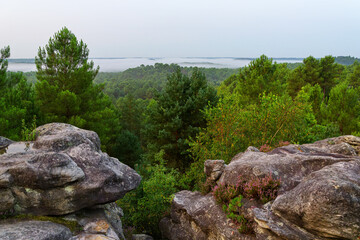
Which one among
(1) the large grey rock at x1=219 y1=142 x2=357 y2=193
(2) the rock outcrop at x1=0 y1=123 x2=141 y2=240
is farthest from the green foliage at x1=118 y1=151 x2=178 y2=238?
(1) the large grey rock at x1=219 y1=142 x2=357 y2=193

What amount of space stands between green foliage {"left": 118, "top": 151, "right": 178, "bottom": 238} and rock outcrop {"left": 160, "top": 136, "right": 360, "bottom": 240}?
73 centimetres

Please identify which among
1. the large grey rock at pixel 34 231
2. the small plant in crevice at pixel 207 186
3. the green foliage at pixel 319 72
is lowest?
the small plant in crevice at pixel 207 186

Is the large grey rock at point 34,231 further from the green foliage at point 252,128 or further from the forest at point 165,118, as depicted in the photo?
the green foliage at point 252,128

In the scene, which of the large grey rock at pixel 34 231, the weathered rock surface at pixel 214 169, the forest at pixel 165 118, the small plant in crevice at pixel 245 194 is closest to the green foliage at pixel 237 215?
the small plant in crevice at pixel 245 194

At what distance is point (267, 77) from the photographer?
29719 mm

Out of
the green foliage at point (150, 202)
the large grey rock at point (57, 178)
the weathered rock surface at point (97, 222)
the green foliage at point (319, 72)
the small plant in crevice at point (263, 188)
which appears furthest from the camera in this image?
the green foliage at point (319, 72)

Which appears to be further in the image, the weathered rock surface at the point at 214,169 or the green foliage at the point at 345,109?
the green foliage at the point at 345,109

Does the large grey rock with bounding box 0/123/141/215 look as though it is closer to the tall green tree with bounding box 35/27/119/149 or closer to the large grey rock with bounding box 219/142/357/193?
the large grey rock with bounding box 219/142/357/193

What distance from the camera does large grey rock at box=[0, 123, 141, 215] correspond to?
26.1 feet

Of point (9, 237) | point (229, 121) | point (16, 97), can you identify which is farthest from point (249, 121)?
point (16, 97)

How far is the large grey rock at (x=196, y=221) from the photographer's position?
381 inches

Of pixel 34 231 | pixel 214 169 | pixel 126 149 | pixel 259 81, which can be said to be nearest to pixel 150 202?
pixel 214 169

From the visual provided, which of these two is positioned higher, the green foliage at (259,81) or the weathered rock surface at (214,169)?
the green foliage at (259,81)

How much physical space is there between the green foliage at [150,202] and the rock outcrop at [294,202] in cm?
73
